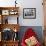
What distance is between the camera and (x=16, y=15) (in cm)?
559

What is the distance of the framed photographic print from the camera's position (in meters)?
5.64

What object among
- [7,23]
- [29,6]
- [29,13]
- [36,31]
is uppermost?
[29,6]

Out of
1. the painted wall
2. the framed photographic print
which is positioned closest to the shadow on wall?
the painted wall

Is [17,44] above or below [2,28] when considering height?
below

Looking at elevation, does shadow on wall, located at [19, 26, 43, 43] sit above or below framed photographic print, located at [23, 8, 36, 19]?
below

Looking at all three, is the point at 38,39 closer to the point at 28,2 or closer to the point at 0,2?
the point at 28,2

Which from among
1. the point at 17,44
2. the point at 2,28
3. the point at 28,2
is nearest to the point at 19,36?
the point at 17,44

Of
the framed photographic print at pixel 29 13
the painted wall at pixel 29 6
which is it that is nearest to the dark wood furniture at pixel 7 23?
the painted wall at pixel 29 6

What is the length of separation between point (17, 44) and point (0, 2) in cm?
171

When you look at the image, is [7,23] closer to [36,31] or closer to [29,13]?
[29,13]

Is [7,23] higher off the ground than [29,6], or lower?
lower

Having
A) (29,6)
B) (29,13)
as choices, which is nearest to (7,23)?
(29,13)

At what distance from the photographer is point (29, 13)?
222 inches

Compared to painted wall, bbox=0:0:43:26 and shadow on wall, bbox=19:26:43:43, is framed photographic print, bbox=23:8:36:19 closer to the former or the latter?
painted wall, bbox=0:0:43:26
